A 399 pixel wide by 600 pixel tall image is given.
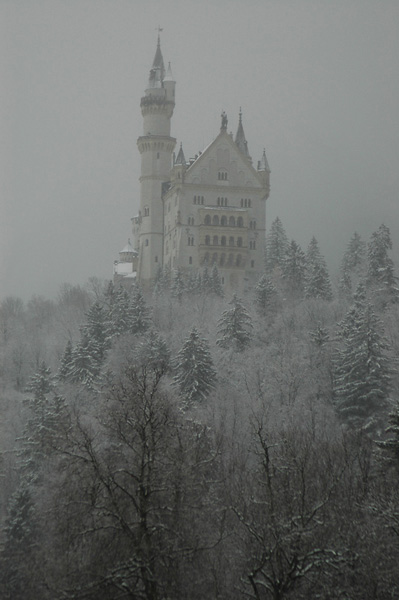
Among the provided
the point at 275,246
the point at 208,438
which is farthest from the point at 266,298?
the point at 208,438

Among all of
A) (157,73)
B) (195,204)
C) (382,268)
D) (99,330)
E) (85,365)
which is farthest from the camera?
(157,73)

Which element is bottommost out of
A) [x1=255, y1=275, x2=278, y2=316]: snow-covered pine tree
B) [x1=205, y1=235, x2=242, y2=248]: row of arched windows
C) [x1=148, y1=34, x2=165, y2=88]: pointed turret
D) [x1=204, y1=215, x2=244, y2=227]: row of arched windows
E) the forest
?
the forest

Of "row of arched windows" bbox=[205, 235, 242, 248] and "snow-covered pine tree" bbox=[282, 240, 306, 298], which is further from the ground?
"row of arched windows" bbox=[205, 235, 242, 248]

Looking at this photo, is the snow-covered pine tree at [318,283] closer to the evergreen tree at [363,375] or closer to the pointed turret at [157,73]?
the evergreen tree at [363,375]

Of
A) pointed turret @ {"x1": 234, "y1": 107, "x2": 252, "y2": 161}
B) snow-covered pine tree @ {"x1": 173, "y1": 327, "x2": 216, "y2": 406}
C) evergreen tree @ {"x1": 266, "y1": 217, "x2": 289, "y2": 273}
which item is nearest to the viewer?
snow-covered pine tree @ {"x1": 173, "y1": 327, "x2": 216, "y2": 406}

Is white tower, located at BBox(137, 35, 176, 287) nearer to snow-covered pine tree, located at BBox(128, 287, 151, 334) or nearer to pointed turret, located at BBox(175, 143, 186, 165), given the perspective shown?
pointed turret, located at BBox(175, 143, 186, 165)

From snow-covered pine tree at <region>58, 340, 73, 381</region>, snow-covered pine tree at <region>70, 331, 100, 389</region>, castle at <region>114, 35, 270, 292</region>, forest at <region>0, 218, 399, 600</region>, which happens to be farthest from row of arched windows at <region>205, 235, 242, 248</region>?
snow-covered pine tree at <region>58, 340, 73, 381</region>

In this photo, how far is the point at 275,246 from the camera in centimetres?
9219

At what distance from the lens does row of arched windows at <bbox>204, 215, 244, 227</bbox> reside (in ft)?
320

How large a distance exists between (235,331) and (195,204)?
3697cm

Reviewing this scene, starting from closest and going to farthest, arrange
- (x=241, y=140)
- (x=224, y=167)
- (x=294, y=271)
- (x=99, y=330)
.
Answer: (x=99, y=330) < (x=294, y=271) < (x=224, y=167) < (x=241, y=140)

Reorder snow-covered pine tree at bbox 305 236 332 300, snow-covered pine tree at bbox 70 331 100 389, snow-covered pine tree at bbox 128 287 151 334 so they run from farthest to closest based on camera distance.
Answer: snow-covered pine tree at bbox 305 236 332 300, snow-covered pine tree at bbox 128 287 151 334, snow-covered pine tree at bbox 70 331 100 389

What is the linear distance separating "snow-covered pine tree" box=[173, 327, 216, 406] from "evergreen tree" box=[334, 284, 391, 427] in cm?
904

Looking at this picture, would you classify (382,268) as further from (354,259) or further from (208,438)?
(208,438)
